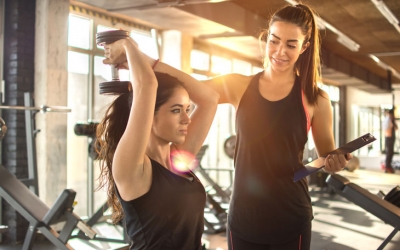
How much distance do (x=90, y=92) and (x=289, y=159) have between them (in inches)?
177

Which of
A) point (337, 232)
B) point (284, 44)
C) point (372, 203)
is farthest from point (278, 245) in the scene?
point (337, 232)

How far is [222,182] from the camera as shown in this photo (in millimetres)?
8211

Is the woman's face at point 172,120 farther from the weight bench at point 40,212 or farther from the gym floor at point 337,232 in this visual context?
the gym floor at point 337,232

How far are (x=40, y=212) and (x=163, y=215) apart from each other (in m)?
2.52

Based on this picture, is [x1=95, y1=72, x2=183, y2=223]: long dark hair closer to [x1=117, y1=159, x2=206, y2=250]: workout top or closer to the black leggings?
[x1=117, y1=159, x2=206, y2=250]: workout top

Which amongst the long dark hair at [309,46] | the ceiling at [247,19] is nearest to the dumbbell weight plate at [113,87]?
the long dark hair at [309,46]

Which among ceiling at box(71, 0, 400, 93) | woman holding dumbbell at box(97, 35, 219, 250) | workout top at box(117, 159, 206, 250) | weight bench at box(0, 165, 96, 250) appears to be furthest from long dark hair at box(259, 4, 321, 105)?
weight bench at box(0, 165, 96, 250)

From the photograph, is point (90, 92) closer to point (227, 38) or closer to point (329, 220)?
point (227, 38)

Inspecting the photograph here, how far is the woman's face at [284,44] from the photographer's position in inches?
53.6

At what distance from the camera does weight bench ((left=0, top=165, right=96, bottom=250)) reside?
322 cm

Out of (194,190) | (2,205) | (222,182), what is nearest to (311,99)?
(194,190)

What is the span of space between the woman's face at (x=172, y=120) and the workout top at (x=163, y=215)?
8 centimetres

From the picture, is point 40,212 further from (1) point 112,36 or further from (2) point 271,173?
(1) point 112,36

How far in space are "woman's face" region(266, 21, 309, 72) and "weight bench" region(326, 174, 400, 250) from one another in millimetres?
2604
